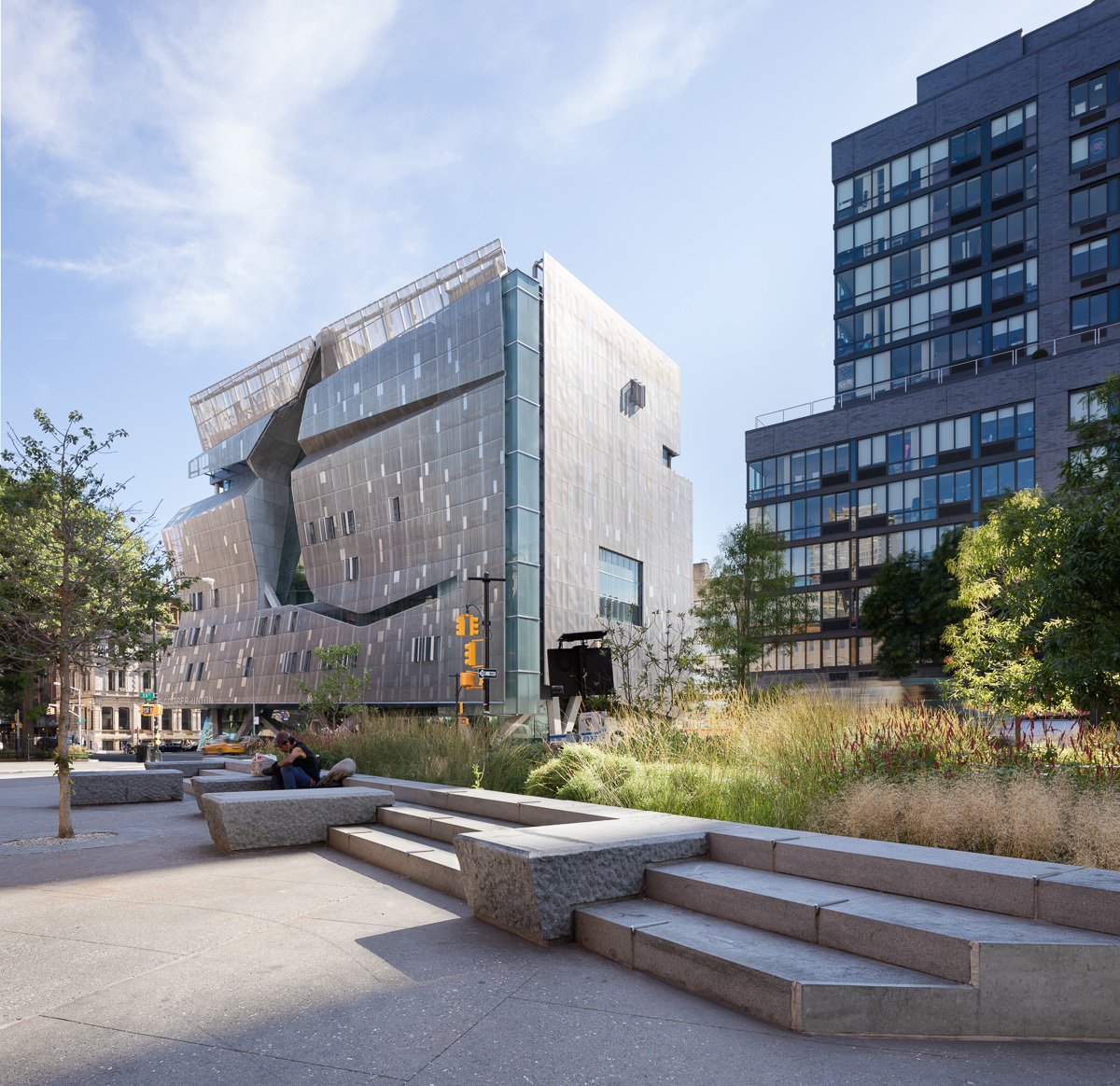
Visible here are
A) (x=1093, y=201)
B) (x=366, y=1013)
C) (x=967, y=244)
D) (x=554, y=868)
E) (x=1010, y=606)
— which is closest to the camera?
(x=366, y=1013)

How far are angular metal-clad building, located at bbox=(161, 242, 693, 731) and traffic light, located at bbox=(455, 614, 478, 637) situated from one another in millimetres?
906

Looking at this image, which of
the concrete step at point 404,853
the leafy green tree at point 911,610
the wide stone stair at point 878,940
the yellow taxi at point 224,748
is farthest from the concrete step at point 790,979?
the leafy green tree at point 911,610

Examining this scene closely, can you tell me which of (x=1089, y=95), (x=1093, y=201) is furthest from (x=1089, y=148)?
(x=1089, y=95)

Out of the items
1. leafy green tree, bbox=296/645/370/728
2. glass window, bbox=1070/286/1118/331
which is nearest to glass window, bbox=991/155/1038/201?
glass window, bbox=1070/286/1118/331

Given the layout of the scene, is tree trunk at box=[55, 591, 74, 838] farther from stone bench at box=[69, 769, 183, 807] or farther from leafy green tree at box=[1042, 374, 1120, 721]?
leafy green tree at box=[1042, 374, 1120, 721]

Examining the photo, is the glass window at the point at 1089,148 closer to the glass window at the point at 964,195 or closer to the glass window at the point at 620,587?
the glass window at the point at 964,195

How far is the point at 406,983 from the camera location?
5.32 m

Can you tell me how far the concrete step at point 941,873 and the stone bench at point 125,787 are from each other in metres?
13.8

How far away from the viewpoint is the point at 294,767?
13461mm

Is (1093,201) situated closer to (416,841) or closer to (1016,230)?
(1016,230)

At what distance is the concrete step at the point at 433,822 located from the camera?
948cm

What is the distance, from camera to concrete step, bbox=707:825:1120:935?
16.0 feet

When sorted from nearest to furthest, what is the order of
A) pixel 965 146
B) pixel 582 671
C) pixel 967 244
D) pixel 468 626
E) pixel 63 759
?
pixel 63 759, pixel 582 671, pixel 468 626, pixel 967 244, pixel 965 146

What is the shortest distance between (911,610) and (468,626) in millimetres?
24032
